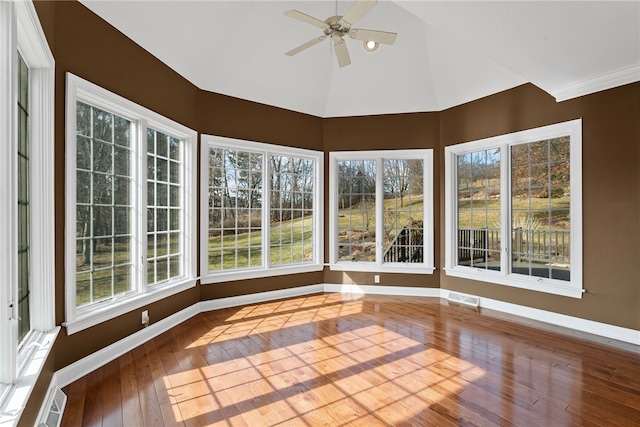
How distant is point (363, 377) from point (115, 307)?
2284 millimetres

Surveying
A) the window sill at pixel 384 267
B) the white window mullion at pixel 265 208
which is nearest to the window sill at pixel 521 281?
the window sill at pixel 384 267

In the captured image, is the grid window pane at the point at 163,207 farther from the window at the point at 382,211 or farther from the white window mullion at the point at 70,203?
the window at the point at 382,211

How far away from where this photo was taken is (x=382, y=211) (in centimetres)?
566

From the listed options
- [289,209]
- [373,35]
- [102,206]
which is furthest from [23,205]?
[289,209]

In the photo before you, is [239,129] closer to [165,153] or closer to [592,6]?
[165,153]

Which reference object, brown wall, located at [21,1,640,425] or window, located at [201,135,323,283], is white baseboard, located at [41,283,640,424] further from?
window, located at [201,135,323,283]

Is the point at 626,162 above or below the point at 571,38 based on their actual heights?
below

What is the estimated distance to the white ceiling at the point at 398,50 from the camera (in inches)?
104

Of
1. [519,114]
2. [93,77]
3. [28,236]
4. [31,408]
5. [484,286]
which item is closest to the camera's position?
[31,408]

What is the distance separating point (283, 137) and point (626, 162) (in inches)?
165

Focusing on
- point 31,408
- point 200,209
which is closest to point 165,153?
point 200,209

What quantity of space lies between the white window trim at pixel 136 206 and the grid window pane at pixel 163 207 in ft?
0.28

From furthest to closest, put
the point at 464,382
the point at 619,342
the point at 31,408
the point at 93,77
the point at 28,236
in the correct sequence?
the point at 619,342 < the point at 93,77 < the point at 464,382 < the point at 28,236 < the point at 31,408

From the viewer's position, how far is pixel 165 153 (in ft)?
13.2
